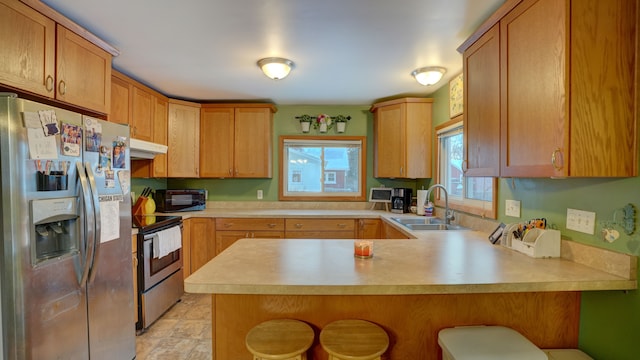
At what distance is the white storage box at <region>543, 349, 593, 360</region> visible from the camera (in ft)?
4.32

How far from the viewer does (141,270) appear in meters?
2.46

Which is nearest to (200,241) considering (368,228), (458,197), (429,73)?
(368,228)

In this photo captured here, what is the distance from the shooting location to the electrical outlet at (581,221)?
1.35m

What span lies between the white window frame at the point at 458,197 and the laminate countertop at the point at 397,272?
26.1 inches

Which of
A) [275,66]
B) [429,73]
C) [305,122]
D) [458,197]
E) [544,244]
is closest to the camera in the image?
[544,244]

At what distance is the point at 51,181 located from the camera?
57.1 inches

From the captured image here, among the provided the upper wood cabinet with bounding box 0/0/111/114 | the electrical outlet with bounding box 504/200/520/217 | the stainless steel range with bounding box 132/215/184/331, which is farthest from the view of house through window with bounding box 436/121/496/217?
the upper wood cabinet with bounding box 0/0/111/114

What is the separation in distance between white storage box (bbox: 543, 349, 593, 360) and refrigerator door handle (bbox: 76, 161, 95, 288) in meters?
2.37

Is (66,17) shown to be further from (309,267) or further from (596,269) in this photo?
(596,269)

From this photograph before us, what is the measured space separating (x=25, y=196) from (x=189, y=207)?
2.20 metres

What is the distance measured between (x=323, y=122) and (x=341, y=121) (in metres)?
0.24

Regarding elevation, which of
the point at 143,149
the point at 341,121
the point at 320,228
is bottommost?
the point at 320,228

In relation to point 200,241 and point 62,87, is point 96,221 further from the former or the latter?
point 200,241

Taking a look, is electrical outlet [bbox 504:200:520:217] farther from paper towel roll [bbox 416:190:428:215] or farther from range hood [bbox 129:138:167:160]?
range hood [bbox 129:138:167:160]
